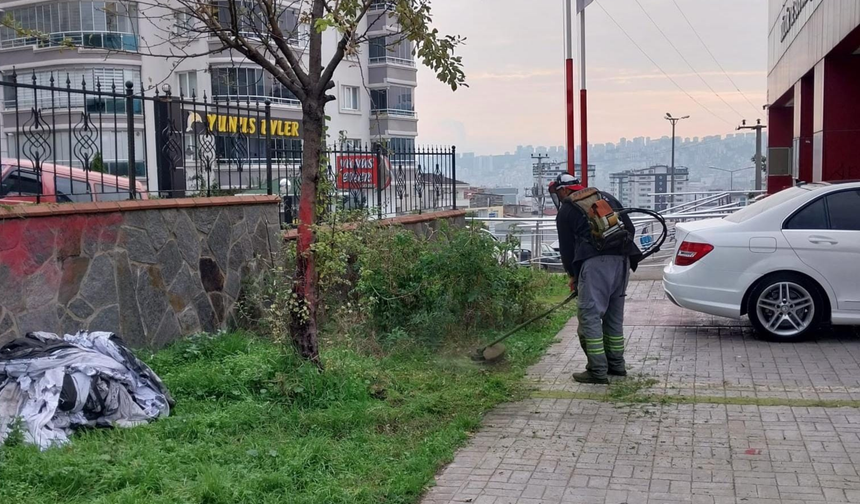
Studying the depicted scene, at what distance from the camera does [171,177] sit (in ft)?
28.2

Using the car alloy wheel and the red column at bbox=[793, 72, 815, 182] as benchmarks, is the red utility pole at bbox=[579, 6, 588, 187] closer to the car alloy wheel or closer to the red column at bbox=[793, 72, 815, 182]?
the car alloy wheel

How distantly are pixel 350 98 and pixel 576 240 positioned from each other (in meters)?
45.9

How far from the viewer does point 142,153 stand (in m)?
9.27

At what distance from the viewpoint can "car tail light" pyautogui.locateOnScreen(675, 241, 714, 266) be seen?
9.23 m

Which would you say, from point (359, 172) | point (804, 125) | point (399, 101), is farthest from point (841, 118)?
point (399, 101)

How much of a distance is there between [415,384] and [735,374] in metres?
2.85

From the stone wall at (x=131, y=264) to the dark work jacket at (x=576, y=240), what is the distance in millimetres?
3394

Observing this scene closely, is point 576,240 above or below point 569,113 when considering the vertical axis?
below

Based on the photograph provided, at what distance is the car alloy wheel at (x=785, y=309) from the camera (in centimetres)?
892

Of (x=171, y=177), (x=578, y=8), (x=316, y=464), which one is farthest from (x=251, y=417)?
(x=578, y=8)

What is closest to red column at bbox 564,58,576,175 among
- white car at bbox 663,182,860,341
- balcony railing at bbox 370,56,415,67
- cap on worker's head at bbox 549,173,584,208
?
white car at bbox 663,182,860,341

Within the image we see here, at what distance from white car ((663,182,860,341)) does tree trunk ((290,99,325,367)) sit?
450 cm

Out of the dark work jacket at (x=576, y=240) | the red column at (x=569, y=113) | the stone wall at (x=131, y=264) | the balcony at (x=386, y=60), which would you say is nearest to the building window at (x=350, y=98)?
the balcony at (x=386, y=60)

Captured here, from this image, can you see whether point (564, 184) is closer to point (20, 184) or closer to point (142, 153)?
point (142, 153)
